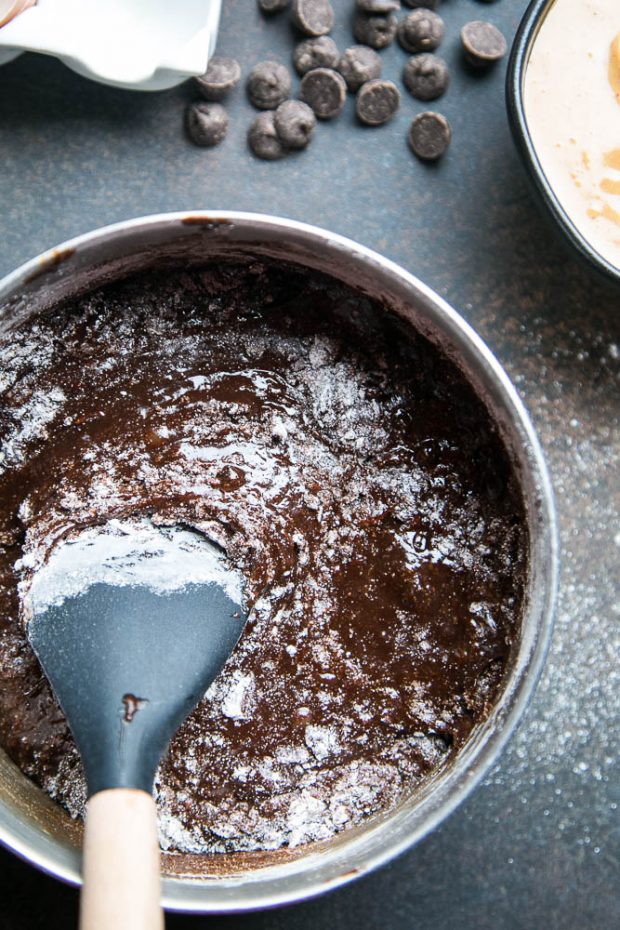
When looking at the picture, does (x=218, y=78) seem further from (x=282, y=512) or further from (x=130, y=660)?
(x=130, y=660)

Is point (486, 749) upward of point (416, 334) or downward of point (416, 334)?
downward

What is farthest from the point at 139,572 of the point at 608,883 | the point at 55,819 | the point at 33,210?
the point at 608,883

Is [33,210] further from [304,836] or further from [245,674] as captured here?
[304,836]

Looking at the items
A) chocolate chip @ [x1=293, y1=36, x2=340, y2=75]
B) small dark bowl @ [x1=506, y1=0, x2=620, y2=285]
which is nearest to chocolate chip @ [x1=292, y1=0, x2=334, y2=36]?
chocolate chip @ [x1=293, y1=36, x2=340, y2=75]

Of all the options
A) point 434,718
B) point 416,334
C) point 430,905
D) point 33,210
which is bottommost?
point 430,905

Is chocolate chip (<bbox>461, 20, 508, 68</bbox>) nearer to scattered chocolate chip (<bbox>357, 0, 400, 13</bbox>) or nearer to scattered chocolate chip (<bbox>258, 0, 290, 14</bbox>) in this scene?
scattered chocolate chip (<bbox>357, 0, 400, 13</bbox>)

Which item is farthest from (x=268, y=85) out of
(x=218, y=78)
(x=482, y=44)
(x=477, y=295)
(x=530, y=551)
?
(x=530, y=551)

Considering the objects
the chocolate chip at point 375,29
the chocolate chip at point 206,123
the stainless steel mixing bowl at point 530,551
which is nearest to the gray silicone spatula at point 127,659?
the stainless steel mixing bowl at point 530,551
